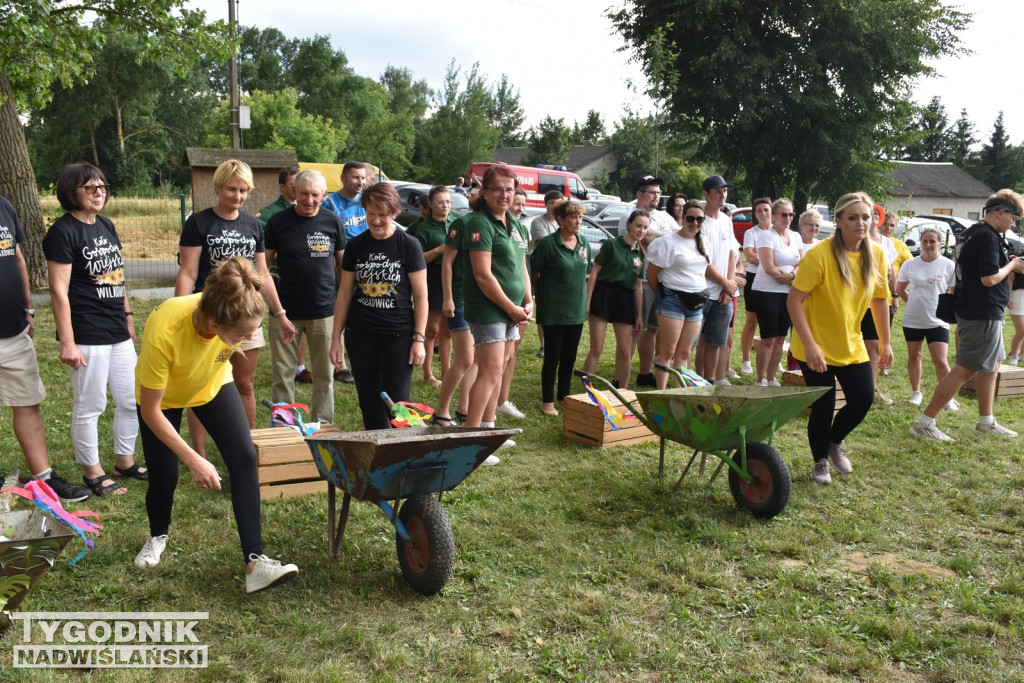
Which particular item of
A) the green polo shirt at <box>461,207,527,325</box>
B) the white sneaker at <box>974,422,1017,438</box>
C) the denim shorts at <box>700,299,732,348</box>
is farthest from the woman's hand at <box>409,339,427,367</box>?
the white sneaker at <box>974,422,1017,438</box>

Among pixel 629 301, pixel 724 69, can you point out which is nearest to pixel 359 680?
pixel 629 301

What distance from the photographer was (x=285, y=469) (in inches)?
179

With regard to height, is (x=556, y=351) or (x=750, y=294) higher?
(x=750, y=294)

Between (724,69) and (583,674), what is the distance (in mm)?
29333

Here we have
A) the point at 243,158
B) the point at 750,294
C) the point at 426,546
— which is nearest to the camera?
the point at 426,546

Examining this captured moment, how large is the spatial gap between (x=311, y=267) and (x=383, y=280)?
35.9 inches

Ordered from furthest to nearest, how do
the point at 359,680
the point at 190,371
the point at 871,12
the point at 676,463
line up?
the point at 871,12
the point at 676,463
the point at 190,371
the point at 359,680

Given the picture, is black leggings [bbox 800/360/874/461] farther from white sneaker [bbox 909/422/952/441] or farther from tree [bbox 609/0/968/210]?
tree [bbox 609/0/968/210]

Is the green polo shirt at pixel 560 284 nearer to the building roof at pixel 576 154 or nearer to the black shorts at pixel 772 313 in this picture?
the black shorts at pixel 772 313

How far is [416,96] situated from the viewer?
266 ft

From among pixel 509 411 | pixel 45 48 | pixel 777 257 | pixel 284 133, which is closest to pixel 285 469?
pixel 509 411

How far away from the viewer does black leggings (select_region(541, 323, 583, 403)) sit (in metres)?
6.56

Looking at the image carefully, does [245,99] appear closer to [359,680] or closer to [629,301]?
[629,301]

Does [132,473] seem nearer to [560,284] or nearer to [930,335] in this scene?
[560,284]
